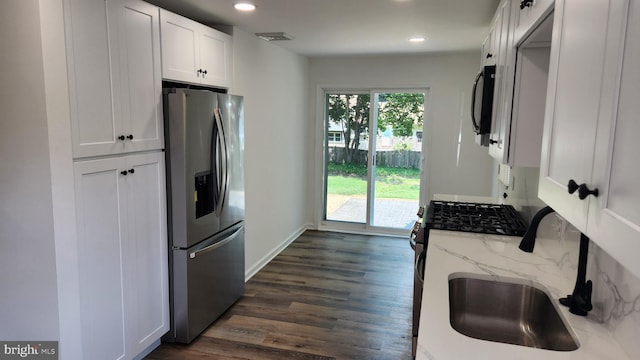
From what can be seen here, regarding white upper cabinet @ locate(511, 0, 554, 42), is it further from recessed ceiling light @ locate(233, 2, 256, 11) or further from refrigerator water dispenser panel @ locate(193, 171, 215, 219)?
refrigerator water dispenser panel @ locate(193, 171, 215, 219)

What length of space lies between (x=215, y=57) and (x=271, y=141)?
4.56 ft

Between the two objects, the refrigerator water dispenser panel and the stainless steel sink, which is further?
the refrigerator water dispenser panel

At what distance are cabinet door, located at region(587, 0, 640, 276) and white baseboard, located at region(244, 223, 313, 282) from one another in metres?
3.51

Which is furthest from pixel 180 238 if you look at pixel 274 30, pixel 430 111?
pixel 430 111

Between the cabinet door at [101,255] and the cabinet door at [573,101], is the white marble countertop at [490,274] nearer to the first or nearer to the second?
the cabinet door at [573,101]

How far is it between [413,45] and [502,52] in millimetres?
2540

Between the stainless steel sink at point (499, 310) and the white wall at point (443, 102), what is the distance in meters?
3.60

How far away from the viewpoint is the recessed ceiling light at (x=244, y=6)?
9.52ft

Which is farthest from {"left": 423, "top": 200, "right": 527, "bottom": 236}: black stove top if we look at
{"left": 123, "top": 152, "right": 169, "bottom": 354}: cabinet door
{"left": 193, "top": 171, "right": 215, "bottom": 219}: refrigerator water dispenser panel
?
{"left": 123, "top": 152, "right": 169, "bottom": 354}: cabinet door

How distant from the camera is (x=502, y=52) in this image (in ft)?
6.73

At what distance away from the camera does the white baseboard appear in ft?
13.5

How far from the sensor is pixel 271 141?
14.8 feet

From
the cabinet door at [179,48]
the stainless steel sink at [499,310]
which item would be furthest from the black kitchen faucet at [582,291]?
the cabinet door at [179,48]

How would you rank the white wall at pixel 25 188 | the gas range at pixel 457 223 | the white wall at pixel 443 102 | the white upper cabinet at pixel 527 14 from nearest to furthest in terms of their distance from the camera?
the white upper cabinet at pixel 527 14, the white wall at pixel 25 188, the gas range at pixel 457 223, the white wall at pixel 443 102
